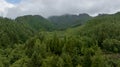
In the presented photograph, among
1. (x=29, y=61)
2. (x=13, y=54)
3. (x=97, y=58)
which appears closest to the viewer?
(x=97, y=58)

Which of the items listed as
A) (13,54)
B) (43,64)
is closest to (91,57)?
(43,64)

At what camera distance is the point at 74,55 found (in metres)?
115

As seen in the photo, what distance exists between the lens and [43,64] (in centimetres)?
10575

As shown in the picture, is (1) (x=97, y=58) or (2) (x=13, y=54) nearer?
(1) (x=97, y=58)

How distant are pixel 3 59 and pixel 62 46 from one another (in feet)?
108

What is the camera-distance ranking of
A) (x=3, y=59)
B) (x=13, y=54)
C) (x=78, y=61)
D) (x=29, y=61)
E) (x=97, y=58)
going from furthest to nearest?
1. (x=13, y=54)
2. (x=3, y=59)
3. (x=29, y=61)
4. (x=78, y=61)
5. (x=97, y=58)

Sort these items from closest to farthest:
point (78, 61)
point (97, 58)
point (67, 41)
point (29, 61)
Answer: point (97, 58) < point (78, 61) < point (29, 61) < point (67, 41)

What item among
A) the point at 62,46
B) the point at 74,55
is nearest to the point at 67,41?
the point at 62,46

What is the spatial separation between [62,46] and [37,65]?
794 inches

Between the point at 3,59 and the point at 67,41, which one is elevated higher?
the point at 67,41

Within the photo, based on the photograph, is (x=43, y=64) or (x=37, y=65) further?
(x=37, y=65)

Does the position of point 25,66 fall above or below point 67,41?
below

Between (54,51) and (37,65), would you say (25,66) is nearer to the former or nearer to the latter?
(37,65)

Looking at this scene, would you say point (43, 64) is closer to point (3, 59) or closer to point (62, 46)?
point (62, 46)
